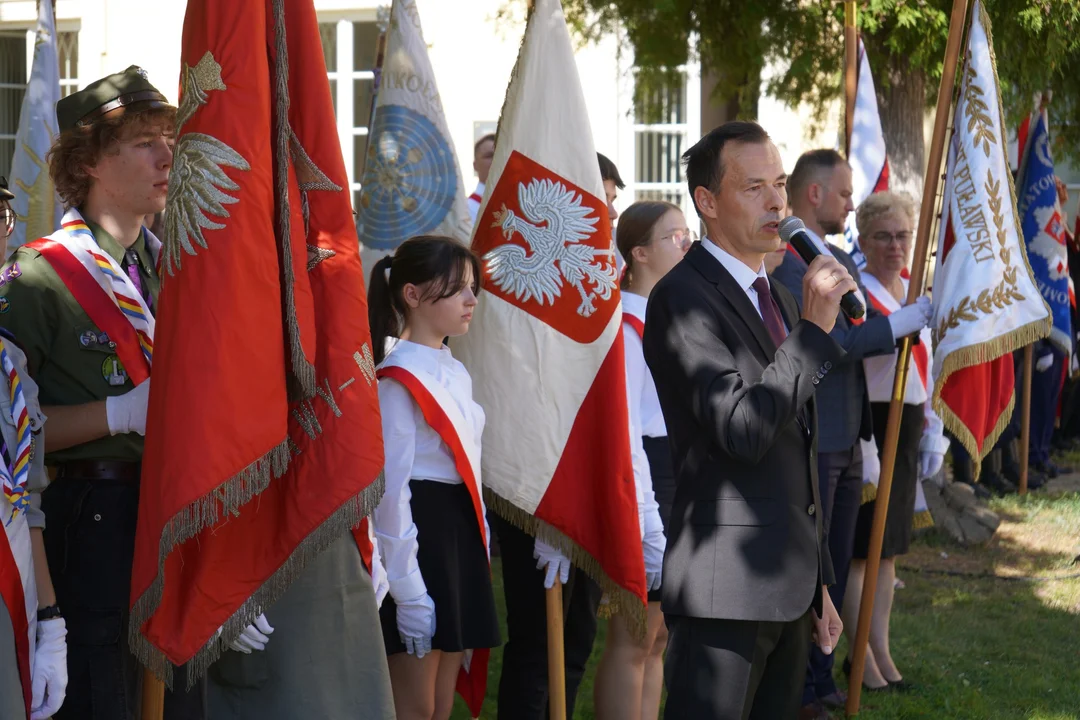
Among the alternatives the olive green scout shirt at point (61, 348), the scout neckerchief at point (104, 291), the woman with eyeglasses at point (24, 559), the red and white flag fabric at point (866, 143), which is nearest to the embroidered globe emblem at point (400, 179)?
the scout neckerchief at point (104, 291)

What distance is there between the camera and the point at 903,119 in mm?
9195

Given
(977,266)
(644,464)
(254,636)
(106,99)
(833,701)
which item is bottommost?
(833,701)

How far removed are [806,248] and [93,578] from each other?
75.3 inches

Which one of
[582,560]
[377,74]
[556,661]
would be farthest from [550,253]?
[377,74]

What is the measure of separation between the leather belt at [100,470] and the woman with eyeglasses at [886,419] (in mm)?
3236

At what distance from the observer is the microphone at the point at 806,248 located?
290cm

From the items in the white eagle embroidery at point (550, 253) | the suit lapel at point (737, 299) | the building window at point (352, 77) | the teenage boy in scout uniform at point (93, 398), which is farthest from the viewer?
the building window at point (352, 77)

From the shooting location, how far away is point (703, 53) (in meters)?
9.00

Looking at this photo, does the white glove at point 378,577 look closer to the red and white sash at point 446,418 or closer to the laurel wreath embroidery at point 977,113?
the red and white sash at point 446,418

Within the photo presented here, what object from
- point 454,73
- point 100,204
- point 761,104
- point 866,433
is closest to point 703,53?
point 761,104

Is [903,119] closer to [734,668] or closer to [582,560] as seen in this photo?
[582,560]

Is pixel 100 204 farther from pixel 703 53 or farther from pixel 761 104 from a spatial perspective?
pixel 761 104

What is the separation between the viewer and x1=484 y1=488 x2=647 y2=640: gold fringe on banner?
4.01m

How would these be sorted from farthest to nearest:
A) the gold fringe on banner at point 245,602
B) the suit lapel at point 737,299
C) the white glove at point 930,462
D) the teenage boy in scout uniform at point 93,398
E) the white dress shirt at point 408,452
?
the white glove at point 930,462 → the white dress shirt at point 408,452 → the teenage boy in scout uniform at point 93,398 → the suit lapel at point 737,299 → the gold fringe on banner at point 245,602
